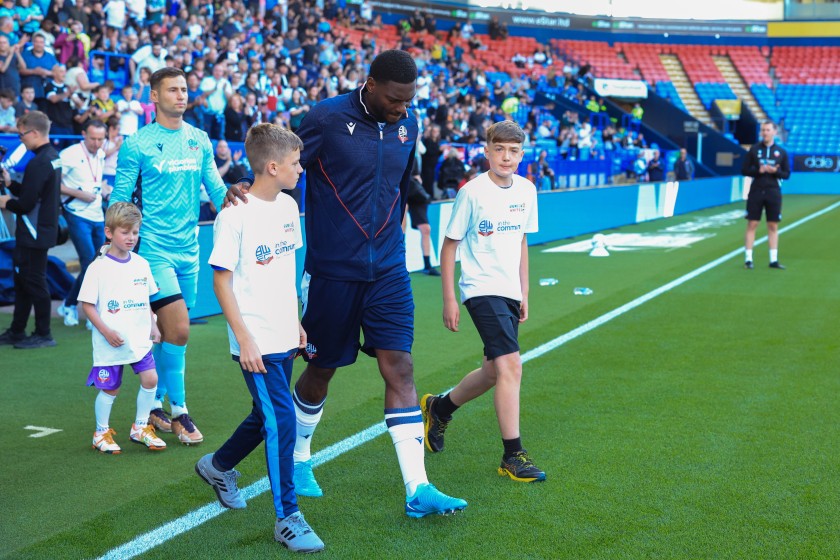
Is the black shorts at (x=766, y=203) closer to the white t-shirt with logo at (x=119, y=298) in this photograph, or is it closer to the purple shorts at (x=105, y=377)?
the white t-shirt with logo at (x=119, y=298)

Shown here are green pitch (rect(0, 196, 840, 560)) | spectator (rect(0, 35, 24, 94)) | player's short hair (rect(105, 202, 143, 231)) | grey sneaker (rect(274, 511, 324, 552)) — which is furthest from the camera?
Result: spectator (rect(0, 35, 24, 94))

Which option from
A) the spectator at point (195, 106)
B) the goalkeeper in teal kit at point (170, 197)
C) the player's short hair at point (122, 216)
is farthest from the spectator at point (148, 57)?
the player's short hair at point (122, 216)

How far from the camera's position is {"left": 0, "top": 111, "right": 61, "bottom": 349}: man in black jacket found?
8320mm

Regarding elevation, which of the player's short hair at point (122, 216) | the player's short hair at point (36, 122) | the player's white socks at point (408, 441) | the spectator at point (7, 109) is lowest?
the player's white socks at point (408, 441)

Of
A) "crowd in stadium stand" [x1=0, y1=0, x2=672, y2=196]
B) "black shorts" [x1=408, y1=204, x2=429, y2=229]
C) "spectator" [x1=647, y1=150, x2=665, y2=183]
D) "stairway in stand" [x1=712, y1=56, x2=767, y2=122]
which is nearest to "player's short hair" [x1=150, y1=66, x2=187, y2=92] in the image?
"crowd in stadium stand" [x1=0, y1=0, x2=672, y2=196]

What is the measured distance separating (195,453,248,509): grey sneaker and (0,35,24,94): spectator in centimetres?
1073

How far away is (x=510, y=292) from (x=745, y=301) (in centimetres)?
691

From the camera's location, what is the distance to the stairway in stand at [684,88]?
48.3m

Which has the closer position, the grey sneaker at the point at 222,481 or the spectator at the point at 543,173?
the grey sneaker at the point at 222,481

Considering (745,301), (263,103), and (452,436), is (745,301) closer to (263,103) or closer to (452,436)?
(452,436)

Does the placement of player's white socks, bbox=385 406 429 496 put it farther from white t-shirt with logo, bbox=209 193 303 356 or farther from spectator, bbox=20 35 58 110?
spectator, bbox=20 35 58 110

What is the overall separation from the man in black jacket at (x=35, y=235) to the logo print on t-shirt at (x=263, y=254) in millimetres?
4824

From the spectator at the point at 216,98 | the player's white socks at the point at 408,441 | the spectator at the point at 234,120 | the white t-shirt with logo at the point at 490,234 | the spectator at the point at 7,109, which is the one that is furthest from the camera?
the spectator at the point at 216,98

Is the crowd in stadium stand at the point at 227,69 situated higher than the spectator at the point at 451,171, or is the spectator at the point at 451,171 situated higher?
the crowd in stadium stand at the point at 227,69
